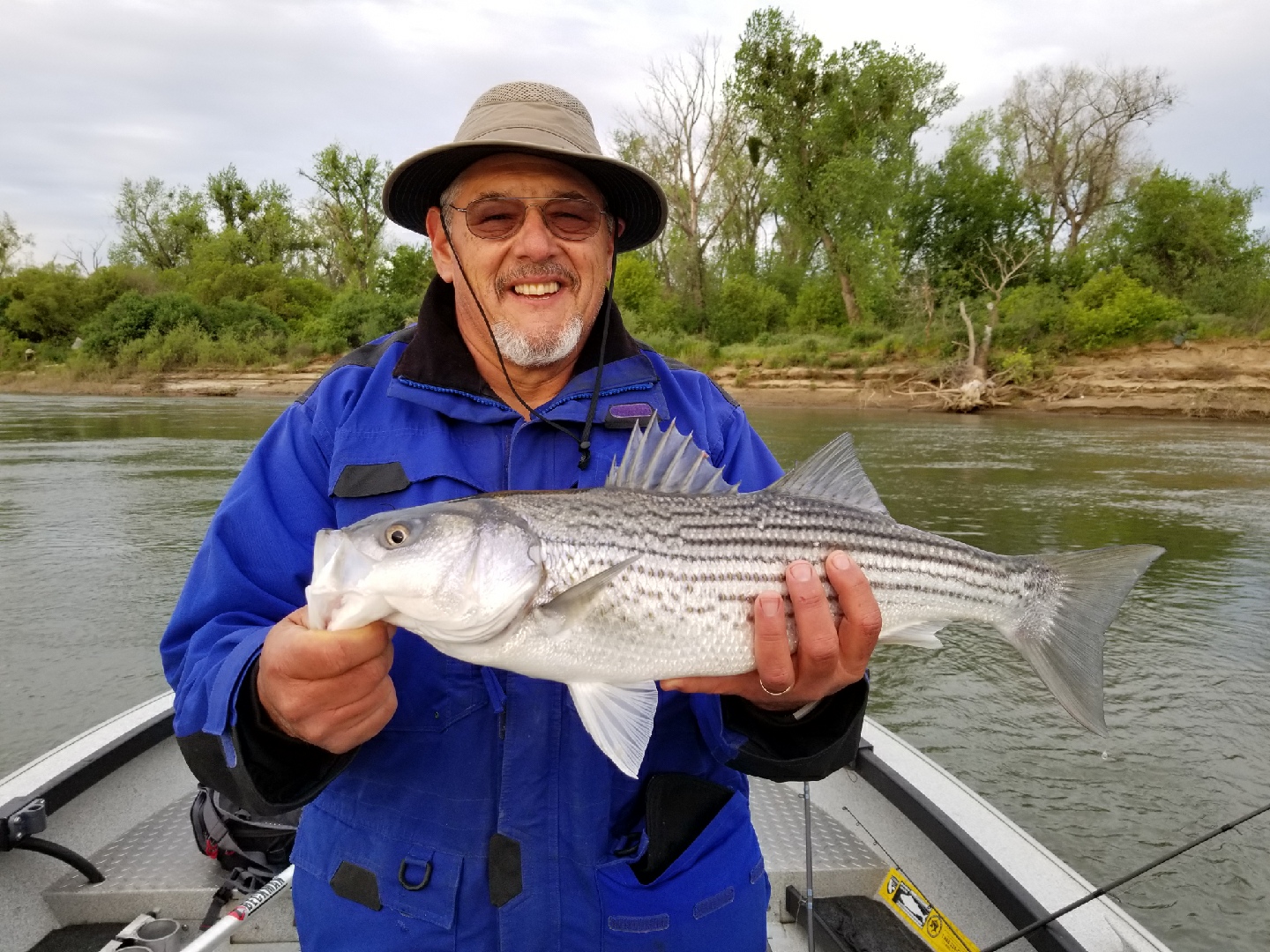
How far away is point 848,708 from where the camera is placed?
2.41m

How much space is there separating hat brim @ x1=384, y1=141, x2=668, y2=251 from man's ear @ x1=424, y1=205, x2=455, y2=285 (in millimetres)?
46

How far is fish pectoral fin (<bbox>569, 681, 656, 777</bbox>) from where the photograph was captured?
206 centimetres

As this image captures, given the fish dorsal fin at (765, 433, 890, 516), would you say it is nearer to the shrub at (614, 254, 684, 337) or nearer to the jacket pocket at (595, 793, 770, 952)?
the jacket pocket at (595, 793, 770, 952)

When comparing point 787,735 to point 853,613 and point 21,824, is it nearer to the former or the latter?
point 853,613

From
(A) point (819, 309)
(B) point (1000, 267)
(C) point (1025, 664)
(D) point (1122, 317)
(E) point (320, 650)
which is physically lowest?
(C) point (1025, 664)

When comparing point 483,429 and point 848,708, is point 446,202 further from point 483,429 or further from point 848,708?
point 848,708

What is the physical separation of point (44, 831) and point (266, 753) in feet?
8.15

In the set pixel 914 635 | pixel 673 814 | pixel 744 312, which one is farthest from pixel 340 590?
pixel 744 312

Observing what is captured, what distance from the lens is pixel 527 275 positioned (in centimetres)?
271

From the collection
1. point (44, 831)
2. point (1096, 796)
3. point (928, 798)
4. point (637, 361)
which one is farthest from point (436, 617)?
point (1096, 796)

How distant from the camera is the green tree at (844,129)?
41.3 metres

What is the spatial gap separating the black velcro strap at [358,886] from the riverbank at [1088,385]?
24.4 metres

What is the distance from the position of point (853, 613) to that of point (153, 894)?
10.4ft

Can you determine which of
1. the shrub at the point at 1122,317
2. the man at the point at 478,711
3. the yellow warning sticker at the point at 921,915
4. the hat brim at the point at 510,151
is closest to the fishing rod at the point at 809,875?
the yellow warning sticker at the point at 921,915
